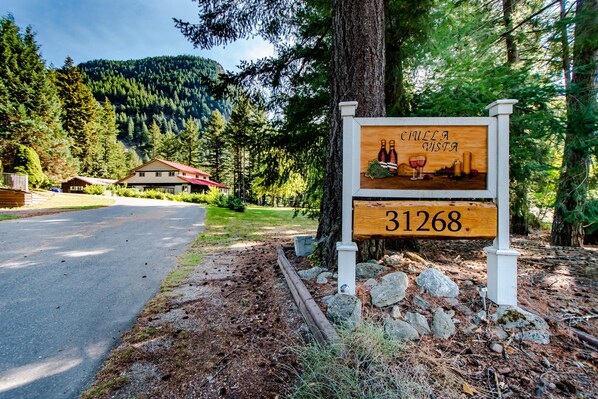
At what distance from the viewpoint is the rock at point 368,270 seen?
9.31 feet

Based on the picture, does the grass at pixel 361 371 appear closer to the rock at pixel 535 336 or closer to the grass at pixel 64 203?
the rock at pixel 535 336

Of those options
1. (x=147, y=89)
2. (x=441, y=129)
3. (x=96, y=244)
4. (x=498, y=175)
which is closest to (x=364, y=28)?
(x=441, y=129)

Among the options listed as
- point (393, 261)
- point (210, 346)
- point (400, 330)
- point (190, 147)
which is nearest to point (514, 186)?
point (393, 261)

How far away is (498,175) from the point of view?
2361 mm

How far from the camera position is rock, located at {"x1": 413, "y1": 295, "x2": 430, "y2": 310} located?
2.22 meters

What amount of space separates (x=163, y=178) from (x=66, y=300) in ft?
125

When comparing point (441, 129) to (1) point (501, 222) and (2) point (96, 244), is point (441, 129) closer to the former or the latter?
(1) point (501, 222)

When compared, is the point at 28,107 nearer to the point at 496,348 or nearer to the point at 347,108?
the point at 347,108

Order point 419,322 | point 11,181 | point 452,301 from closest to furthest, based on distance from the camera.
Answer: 1. point 419,322
2. point 452,301
3. point 11,181

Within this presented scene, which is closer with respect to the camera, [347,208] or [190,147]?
[347,208]

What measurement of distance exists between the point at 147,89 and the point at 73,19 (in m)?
97.3

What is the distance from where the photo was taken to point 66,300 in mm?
2967

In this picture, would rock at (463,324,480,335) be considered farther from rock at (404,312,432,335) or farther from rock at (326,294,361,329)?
rock at (326,294,361,329)

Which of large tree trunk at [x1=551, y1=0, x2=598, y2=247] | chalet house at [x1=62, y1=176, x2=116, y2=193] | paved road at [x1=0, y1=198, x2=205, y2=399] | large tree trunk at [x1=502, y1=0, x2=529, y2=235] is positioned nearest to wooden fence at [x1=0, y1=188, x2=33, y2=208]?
paved road at [x1=0, y1=198, x2=205, y2=399]
